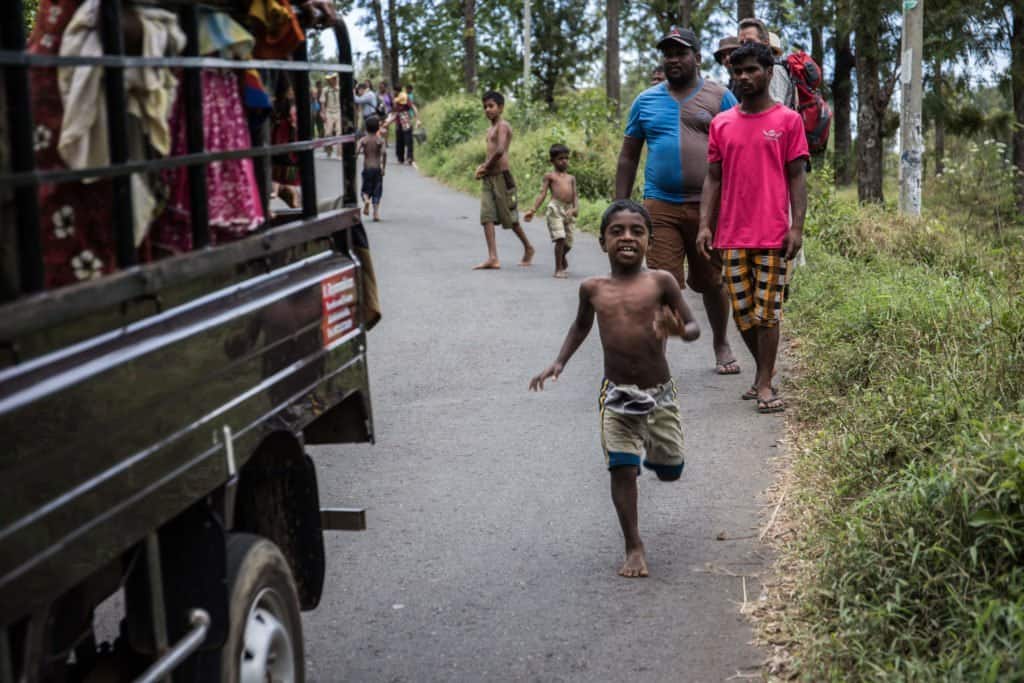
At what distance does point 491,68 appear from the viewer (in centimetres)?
5759

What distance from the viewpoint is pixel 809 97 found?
9344 mm

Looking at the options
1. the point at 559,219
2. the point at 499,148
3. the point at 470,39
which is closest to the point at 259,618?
the point at 559,219

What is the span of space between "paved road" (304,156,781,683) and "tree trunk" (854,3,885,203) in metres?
16.8

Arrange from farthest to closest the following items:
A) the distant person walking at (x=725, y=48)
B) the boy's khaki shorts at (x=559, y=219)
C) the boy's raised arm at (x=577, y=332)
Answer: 1. the boy's khaki shorts at (x=559, y=219)
2. the distant person walking at (x=725, y=48)
3. the boy's raised arm at (x=577, y=332)

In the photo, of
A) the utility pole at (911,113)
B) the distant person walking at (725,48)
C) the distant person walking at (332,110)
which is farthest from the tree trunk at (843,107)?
the distant person walking at (332,110)

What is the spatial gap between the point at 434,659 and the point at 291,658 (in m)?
1.08

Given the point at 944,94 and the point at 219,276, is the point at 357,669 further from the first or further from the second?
the point at 944,94

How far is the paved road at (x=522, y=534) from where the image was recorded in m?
4.49

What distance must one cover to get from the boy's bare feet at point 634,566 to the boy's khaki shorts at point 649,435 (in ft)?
1.10

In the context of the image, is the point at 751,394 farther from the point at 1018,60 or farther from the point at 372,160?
the point at 1018,60

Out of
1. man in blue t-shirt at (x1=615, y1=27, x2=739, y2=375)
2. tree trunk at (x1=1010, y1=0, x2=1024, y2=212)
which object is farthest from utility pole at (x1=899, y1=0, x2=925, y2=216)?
tree trunk at (x1=1010, y1=0, x2=1024, y2=212)

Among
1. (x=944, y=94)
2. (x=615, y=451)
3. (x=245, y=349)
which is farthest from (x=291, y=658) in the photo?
(x=944, y=94)

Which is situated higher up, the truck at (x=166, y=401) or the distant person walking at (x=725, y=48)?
the distant person walking at (x=725, y=48)

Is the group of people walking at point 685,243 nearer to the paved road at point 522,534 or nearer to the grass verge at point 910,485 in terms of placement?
the paved road at point 522,534
